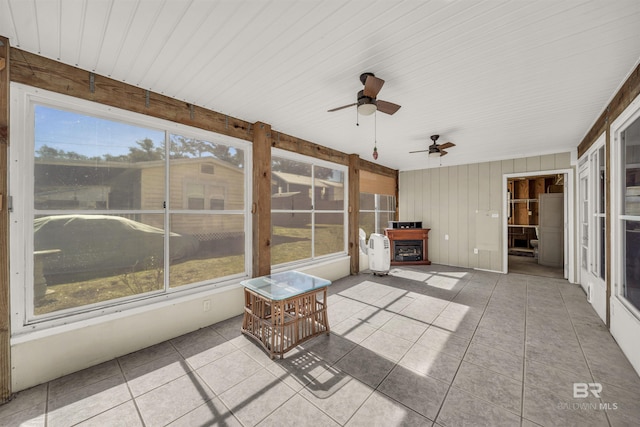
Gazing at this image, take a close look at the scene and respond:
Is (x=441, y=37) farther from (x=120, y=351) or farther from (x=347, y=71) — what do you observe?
(x=120, y=351)

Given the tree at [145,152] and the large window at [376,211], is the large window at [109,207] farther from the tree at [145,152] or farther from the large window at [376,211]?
the large window at [376,211]

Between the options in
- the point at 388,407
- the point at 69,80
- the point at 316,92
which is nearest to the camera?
the point at 388,407

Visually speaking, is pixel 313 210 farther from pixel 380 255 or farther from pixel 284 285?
pixel 284 285

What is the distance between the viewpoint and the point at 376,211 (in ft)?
20.3

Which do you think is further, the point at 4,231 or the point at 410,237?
the point at 410,237

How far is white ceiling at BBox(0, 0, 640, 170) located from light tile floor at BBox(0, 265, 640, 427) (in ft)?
8.29

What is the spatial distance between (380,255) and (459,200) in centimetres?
261

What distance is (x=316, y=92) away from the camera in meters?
2.44

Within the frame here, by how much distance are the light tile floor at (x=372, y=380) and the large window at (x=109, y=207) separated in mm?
658

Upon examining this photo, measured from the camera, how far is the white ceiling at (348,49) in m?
1.44

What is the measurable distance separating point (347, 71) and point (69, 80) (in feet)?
7.73

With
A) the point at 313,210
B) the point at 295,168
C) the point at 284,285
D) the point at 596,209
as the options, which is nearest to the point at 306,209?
the point at 313,210

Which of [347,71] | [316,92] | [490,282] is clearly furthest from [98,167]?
[490,282]

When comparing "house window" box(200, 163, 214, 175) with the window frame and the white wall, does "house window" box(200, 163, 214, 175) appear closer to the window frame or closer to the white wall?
the window frame
